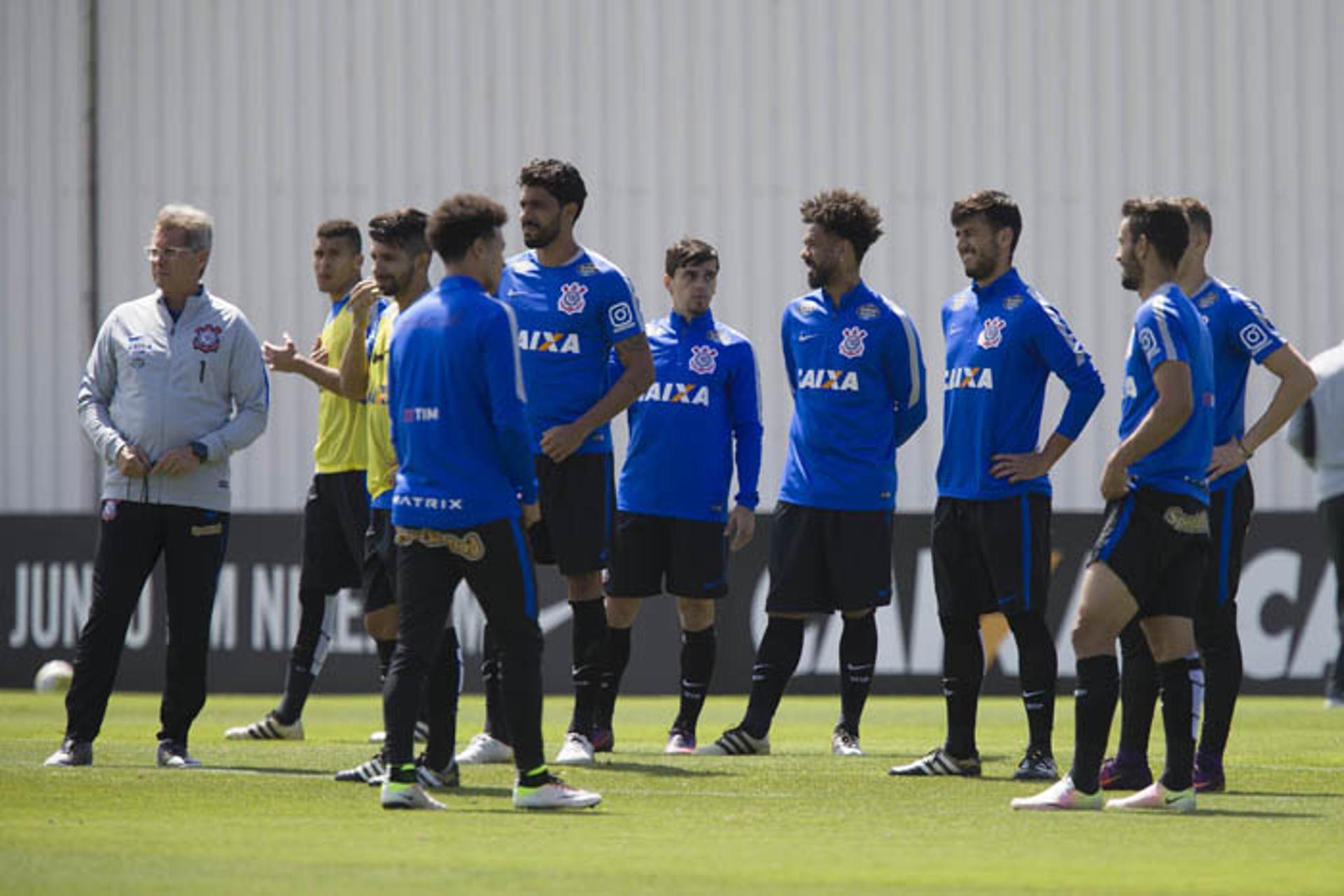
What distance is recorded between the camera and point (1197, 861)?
686 cm

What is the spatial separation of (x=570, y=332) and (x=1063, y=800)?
9.90ft

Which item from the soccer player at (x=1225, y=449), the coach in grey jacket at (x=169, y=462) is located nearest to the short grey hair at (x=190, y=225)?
the coach in grey jacket at (x=169, y=462)

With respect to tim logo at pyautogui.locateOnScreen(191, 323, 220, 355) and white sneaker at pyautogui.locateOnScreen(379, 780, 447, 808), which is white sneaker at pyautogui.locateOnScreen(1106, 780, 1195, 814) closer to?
white sneaker at pyautogui.locateOnScreen(379, 780, 447, 808)

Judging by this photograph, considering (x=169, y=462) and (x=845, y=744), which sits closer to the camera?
(x=169, y=462)

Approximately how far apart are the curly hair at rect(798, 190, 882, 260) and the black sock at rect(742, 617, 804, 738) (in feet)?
5.73

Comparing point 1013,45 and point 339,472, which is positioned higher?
point 1013,45

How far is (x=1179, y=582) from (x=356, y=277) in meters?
4.76

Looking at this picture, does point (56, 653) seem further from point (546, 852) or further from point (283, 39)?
point (546, 852)

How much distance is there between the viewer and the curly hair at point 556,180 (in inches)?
388

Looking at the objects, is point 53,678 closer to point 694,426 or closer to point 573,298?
point 694,426

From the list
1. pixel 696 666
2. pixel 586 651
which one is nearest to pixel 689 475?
pixel 696 666

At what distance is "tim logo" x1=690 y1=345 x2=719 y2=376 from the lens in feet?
38.0

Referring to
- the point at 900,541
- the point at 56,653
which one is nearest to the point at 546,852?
the point at 900,541

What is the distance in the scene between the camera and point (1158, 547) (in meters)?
8.10
